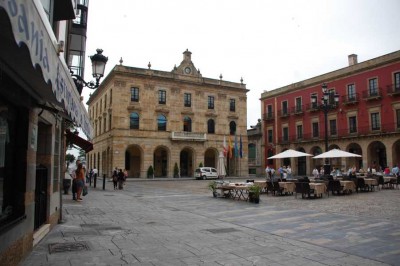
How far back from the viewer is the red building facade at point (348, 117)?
3225cm

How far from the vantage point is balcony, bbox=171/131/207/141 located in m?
40.2

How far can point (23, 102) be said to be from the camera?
436 centimetres

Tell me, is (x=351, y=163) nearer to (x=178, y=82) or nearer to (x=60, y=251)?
(x=178, y=82)

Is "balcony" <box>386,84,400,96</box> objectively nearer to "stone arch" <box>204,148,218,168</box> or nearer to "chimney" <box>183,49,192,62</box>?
"stone arch" <box>204,148,218,168</box>

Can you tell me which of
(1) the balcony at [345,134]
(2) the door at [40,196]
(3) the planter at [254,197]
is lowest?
(3) the planter at [254,197]

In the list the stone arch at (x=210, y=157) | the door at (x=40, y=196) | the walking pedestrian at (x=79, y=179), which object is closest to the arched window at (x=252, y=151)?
the stone arch at (x=210, y=157)

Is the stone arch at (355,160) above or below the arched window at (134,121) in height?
below

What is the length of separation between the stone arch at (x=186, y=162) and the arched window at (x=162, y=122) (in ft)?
14.9

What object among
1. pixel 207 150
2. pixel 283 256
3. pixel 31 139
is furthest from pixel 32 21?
pixel 207 150

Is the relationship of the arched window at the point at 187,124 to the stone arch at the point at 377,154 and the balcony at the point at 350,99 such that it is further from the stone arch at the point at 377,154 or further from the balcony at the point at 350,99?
the stone arch at the point at 377,154

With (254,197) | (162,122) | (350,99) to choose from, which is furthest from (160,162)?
(254,197)

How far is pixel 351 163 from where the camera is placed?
118ft

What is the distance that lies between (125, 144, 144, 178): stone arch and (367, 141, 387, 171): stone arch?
26119 mm

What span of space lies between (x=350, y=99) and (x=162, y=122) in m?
21.8
